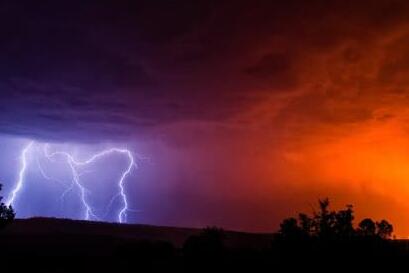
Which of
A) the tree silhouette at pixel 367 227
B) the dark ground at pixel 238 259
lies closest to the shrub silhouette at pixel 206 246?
the dark ground at pixel 238 259

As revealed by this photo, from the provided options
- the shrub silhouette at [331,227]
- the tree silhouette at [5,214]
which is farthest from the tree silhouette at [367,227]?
the tree silhouette at [5,214]

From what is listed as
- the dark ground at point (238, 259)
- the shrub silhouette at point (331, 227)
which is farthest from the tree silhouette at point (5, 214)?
the shrub silhouette at point (331, 227)

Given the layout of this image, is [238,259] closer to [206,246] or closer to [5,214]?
[206,246]

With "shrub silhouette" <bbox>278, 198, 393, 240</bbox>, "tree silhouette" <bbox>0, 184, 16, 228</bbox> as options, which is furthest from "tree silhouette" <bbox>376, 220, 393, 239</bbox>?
"tree silhouette" <bbox>0, 184, 16, 228</bbox>

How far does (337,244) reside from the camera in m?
26.6

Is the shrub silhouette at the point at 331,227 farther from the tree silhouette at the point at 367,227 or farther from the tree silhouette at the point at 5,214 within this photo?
the tree silhouette at the point at 5,214

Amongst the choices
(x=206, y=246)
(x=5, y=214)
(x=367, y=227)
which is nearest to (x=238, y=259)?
(x=206, y=246)

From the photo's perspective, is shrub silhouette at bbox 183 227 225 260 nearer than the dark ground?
No

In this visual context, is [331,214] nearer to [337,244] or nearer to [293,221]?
[293,221]

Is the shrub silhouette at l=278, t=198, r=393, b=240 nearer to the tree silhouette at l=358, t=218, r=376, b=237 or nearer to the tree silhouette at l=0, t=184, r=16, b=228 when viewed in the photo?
the tree silhouette at l=358, t=218, r=376, b=237

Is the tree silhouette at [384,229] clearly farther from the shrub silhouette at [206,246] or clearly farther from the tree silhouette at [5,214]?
the tree silhouette at [5,214]

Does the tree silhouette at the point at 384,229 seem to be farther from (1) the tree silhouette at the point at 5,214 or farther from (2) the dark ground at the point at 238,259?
(1) the tree silhouette at the point at 5,214

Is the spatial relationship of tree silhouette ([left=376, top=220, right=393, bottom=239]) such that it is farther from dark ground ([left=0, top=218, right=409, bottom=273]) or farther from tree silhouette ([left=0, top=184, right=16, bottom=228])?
tree silhouette ([left=0, top=184, right=16, bottom=228])

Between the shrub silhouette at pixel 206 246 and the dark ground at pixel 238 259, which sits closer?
the dark ground at pixel 238 259
